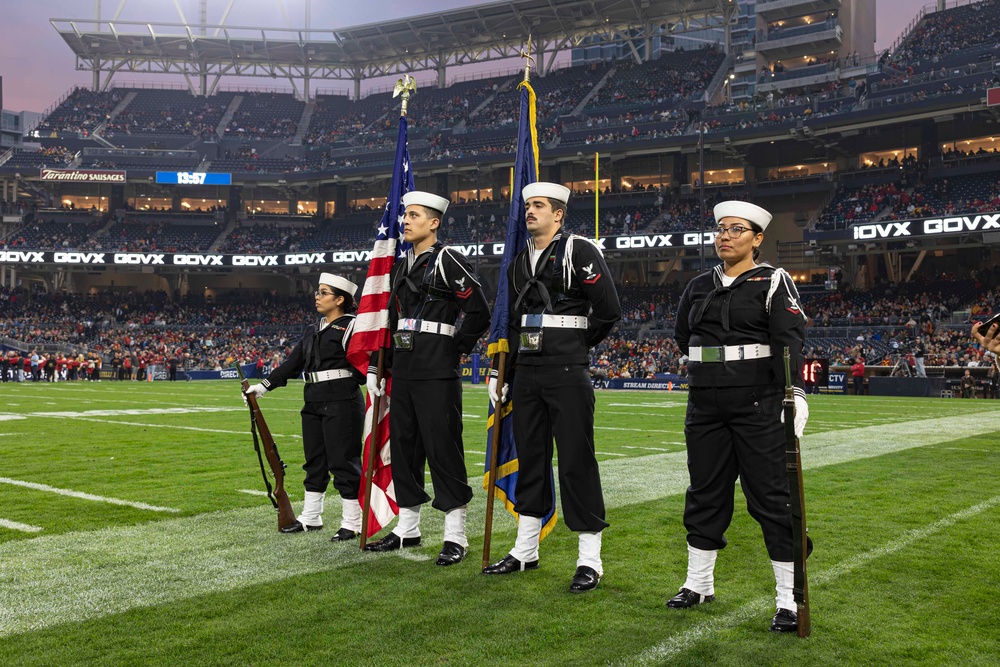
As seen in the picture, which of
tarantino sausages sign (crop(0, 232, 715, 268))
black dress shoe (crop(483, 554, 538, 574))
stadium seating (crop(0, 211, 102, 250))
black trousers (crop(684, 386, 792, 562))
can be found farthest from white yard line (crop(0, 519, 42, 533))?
stadium seating (crop(0, 211, 102, 250))

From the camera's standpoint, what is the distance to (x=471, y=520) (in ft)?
22.9

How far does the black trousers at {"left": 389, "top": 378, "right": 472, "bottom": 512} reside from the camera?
5715 millimetres

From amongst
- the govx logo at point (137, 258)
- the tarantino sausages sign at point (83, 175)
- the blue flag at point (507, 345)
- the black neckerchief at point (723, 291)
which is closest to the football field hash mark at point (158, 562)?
the blue flag at point (507, 345)

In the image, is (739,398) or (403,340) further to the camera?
(403,340)

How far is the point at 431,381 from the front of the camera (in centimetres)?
577

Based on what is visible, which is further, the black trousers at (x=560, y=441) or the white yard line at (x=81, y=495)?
the white yard line at (x=81, y=495)

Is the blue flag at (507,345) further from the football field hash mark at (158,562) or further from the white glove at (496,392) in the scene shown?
Answer: the football field hash mark at (158,562)

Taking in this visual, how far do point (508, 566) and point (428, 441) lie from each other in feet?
3.42

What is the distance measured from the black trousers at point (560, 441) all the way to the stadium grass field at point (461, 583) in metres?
0.44

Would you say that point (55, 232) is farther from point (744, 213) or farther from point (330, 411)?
point (744, 213)

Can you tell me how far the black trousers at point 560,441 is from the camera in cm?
512

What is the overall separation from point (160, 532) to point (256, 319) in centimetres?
4930

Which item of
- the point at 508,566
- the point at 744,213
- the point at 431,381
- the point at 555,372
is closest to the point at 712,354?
the point at 744,213

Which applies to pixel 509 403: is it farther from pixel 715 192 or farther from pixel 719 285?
pixel 715 192
